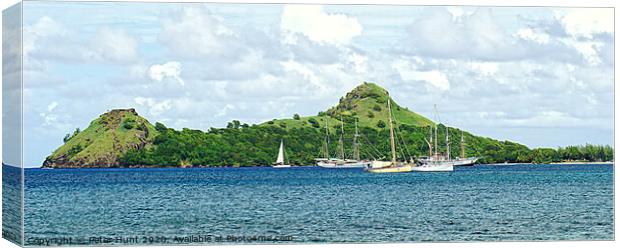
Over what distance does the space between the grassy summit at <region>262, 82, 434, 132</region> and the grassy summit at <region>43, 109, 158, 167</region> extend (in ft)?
11.6

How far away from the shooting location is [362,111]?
42.5 meters

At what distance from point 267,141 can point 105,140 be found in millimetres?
5769

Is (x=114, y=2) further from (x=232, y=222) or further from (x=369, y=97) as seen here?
(x=369, y=97)

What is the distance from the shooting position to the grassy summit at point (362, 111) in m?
35.6

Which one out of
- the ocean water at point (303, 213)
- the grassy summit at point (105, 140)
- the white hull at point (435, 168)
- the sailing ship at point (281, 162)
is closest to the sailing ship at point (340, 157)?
the sailing ship at point (281, 162)

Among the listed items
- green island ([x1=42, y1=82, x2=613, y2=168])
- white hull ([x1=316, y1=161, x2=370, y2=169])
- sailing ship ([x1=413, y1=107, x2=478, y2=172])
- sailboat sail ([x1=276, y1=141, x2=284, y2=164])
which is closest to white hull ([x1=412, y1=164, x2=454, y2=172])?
sailing ship ([x1=413, y1=107, x2=478, y2=172])

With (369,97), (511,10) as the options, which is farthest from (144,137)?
(511,10)

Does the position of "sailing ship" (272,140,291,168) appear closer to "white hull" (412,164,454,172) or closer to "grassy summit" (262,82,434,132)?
"grassy summit" (262,82,434,132)

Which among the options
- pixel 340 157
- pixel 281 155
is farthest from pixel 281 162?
pixel 340 157

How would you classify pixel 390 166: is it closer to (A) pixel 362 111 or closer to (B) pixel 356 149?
(B) pixel 356 149

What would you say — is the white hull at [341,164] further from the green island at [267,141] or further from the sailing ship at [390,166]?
the green island at [267,141]

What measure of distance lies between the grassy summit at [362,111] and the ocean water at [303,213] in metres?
1.88

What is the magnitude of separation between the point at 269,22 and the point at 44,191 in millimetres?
6032

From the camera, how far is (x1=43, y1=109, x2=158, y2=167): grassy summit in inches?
1336
